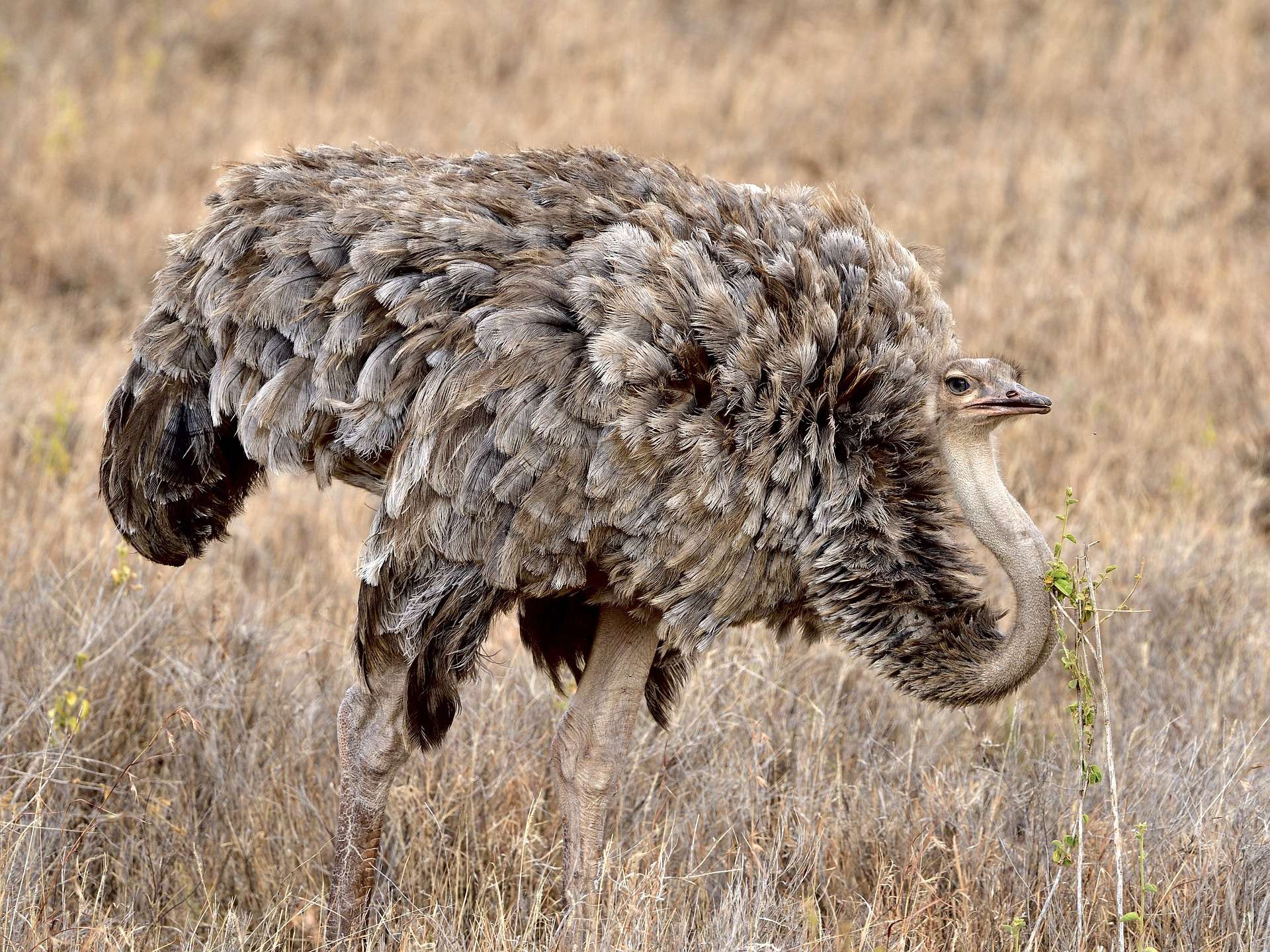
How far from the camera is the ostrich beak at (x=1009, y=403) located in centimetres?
293

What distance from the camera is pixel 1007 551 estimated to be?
3.00m

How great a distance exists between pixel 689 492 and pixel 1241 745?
1933mm

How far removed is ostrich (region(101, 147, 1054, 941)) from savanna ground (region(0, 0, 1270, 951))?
440 millimetres

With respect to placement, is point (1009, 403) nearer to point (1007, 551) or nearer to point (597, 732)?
point (1007, 551)

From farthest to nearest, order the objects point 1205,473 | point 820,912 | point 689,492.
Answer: point 1205,473
point 820,912
point 689,492

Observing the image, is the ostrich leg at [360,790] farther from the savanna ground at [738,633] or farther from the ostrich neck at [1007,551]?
the ostrich neck at [1007,551]

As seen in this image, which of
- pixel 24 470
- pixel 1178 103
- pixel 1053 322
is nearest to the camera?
pixel 24 470

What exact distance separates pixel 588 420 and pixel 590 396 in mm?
46

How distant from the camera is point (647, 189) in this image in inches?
123

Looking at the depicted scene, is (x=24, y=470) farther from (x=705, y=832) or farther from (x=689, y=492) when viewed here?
(x=689, y=492)

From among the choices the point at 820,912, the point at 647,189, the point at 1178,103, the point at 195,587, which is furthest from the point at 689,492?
the point at 1178,103

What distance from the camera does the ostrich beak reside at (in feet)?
9.61

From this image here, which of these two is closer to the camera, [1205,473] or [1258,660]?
[1258,660]

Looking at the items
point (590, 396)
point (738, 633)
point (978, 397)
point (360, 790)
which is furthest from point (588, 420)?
point (738, 633)
